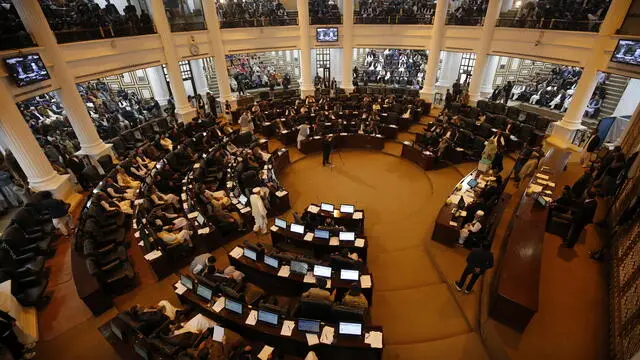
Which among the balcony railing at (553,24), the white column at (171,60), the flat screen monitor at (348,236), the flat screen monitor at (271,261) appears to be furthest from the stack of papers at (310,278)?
the balcony railing at (553,24)

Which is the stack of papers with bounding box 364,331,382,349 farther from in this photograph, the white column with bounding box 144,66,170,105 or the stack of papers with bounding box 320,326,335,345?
the white column with bounding box 144,66,170,105

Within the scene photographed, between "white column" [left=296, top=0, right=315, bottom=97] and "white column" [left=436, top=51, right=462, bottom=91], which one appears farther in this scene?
"white column" [left=436, top=51, right=462, bottom=91]

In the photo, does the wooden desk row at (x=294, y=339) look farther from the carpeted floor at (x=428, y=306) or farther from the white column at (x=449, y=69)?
the white column at (x=449, y=69)

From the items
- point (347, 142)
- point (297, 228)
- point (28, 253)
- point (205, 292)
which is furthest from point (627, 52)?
point (28, 253)

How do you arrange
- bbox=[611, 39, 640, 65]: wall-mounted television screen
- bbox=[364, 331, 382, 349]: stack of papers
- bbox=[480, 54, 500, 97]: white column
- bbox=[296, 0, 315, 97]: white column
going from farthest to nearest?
bbox=[296, 0, 315, 97]: white column
bbox=[480, 54, 500, 97]: white column
bbox=[611, 39, 640, 65]: wall-mounted television screen
bbox=[364, 331, 382, 349]: stack of papers

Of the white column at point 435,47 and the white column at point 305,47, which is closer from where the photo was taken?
the white column at point 435,47

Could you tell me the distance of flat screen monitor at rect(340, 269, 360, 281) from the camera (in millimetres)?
6477

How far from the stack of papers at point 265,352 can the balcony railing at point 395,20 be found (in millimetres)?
19076

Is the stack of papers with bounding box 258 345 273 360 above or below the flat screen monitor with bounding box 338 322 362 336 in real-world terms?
below

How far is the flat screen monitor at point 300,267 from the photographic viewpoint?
6648mm

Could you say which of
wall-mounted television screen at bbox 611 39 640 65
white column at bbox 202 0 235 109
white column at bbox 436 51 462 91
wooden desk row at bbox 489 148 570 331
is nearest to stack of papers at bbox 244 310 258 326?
wooden desk row at bbox 489 148 570 331

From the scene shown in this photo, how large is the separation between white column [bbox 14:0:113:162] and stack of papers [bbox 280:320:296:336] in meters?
11.0

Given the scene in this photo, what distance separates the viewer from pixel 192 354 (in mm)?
4852

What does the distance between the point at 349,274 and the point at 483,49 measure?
14.8 meters
